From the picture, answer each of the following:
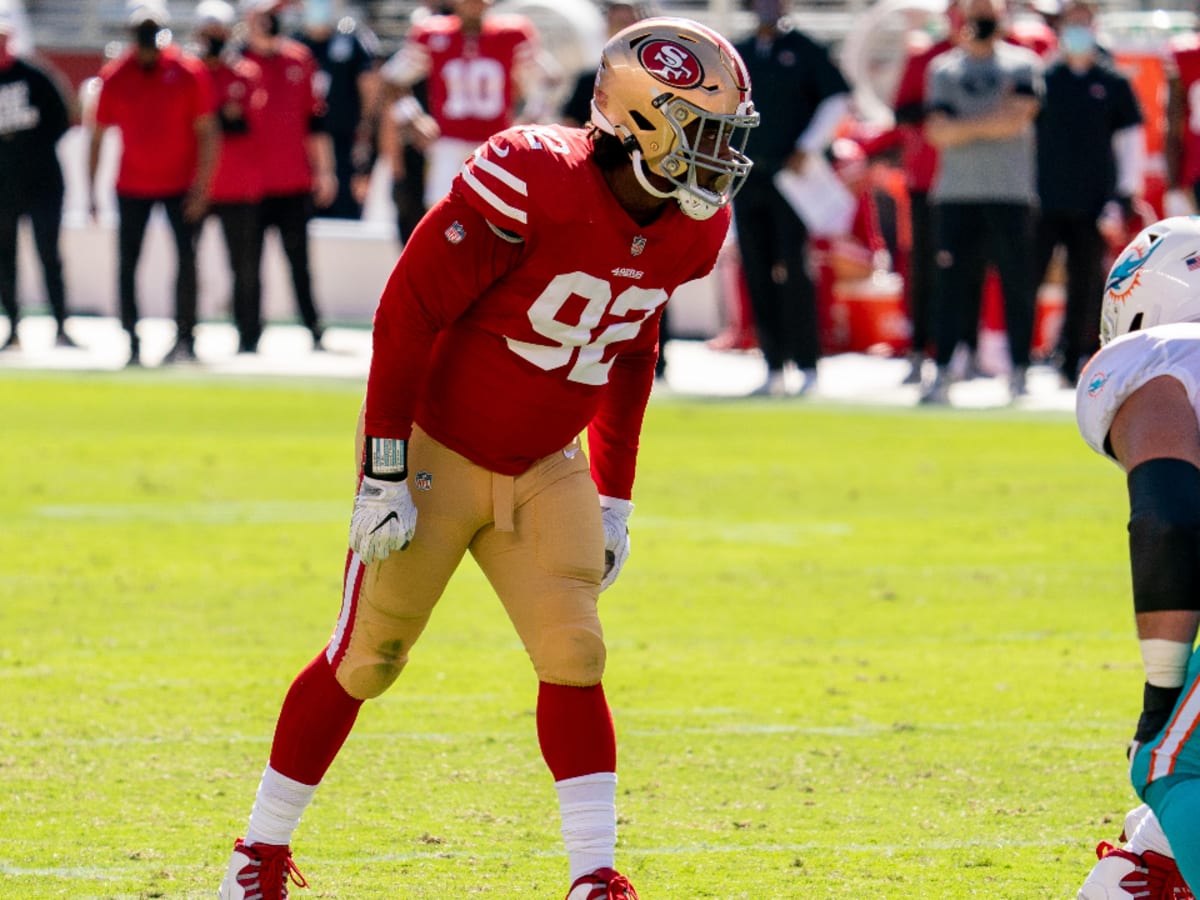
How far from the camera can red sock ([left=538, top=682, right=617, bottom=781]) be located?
3959mm

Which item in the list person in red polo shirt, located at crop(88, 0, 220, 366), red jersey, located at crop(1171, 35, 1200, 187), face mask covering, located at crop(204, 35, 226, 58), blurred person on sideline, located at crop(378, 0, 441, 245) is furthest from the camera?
face mask covering, located at crop(204, 35, 226, 58)

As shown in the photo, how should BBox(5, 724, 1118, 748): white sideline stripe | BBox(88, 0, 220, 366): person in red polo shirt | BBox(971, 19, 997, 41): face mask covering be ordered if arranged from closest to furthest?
1. BBox(5, 724, 1118, 748): white sideline stripe
2. BBox(971, 19, 997, 41): face mask covering
3. BBox(88, 0, 220, 366): person in red polo shirt

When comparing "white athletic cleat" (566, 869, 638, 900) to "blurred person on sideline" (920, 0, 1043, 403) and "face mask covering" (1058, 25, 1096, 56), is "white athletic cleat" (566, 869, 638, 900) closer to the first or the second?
"blurred person on sideline" (920, 0, 1043, 403)

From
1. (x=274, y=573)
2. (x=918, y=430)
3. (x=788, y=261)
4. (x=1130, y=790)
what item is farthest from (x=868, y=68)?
(x=1130, y=790)

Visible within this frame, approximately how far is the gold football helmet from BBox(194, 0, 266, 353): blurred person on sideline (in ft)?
34.7

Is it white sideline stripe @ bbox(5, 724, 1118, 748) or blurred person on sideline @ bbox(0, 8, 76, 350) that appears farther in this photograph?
blurred person on sideline @ bbox(0, 8, 76, 350)

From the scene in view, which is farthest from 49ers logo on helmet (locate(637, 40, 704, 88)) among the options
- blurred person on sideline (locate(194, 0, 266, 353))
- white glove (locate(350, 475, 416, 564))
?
blurred person on sideline (locate(194, 0, 266, 353))

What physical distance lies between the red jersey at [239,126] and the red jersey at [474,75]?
1.33 metres

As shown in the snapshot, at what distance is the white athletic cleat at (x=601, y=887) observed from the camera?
387 cm

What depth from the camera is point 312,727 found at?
4090 millimetres

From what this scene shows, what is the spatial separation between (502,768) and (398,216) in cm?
1023

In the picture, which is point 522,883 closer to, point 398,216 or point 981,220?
point 981,220

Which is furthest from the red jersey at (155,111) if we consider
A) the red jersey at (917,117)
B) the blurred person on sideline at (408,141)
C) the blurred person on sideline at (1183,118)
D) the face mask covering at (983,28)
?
the blurred person on sideline at (1183,118)

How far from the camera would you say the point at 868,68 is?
18.2 metres
